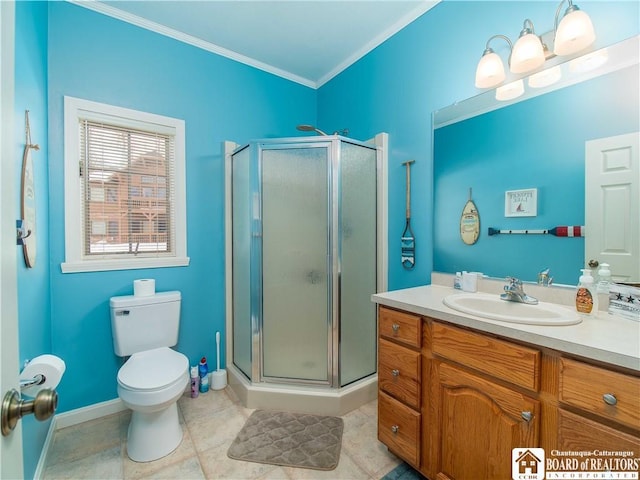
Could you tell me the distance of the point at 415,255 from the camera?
6.57 ft

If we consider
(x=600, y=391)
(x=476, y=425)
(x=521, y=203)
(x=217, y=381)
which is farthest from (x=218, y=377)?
(x=521, y=203)

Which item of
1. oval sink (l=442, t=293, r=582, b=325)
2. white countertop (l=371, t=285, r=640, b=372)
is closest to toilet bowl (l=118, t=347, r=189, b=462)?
white countertop (l=371, t=285, r=640, b=372)

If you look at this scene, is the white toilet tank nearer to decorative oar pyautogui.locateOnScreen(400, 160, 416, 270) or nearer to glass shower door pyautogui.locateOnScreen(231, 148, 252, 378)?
glass shower door pyautogui.locateOnScreen(231, 148, 252, 378)

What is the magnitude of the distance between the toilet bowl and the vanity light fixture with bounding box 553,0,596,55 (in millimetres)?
2485

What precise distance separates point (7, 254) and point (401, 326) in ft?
4.50

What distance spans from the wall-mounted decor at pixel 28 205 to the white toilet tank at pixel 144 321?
568 mm

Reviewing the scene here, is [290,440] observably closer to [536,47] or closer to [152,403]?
[152,403]

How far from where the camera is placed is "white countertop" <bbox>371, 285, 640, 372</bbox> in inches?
32.4

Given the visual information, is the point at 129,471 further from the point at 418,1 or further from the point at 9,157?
the point at 418,1

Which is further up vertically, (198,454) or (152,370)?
(152,370)

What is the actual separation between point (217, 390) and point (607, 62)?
2964mm

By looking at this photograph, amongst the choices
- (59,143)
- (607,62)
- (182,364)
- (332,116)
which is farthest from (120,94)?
(607,62)

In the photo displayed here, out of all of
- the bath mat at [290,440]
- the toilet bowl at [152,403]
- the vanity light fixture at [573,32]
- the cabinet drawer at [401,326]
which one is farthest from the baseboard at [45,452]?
the vanity light fixture at [573,32]

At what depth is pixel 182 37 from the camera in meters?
2.17
